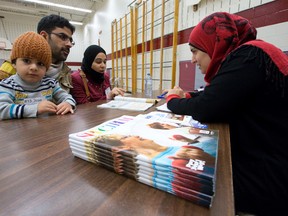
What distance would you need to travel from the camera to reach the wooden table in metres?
0.22

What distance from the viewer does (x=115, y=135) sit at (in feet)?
1.25

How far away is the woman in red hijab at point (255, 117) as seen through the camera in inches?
18.6

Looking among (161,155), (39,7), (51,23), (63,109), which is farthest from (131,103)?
(39,7)

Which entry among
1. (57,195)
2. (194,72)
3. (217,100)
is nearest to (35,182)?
(57,195)

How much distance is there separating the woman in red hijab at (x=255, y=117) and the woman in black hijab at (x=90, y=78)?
1016 mm

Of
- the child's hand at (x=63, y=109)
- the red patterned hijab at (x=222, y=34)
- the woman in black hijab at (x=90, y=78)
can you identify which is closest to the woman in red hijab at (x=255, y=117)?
the red patterned hijab at (x=222, y=34)

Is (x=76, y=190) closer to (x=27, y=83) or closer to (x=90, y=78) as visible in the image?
(x=27, y=83)

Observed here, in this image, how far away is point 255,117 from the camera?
554 millimetres

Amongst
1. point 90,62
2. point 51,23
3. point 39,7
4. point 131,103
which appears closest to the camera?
point 131,103

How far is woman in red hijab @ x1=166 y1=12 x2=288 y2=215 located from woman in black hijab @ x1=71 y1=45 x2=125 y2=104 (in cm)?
102

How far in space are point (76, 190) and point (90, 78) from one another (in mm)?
1558

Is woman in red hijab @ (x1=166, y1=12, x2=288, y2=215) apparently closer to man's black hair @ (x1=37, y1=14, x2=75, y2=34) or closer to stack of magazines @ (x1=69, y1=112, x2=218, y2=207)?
stack of magazines @ (x1=69, y1=112, x2=218, y2=207)

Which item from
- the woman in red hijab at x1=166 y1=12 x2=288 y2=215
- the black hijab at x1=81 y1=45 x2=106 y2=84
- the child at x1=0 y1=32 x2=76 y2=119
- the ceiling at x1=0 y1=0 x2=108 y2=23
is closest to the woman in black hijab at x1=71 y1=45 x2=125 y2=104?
the black hijab at x1=81 y1=45 x2=106 y2=84

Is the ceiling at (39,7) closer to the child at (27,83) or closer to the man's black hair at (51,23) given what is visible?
the man's black hair at (51,23)
